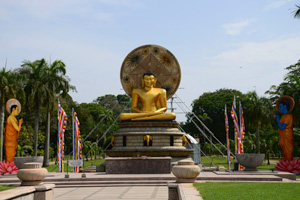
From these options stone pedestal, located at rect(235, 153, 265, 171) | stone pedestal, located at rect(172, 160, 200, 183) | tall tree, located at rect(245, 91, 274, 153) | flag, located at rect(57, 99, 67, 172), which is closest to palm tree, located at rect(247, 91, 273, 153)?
tall tree, located at rect(245, 91, 274, 153)

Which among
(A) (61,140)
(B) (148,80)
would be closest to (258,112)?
(B) (148,80)

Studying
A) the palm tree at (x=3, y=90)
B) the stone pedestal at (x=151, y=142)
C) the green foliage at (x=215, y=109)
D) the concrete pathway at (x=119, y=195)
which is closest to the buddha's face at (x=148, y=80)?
the stone pedestal at (x=151, y=142)

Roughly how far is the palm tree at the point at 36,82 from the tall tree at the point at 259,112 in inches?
871

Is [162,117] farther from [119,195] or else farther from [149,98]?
[119,195]

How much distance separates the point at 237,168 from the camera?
70.5 ft

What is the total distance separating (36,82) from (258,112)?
23628 mm

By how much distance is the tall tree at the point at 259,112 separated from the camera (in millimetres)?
38938

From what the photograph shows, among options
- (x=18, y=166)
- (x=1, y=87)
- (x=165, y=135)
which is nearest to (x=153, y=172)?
(x=165, y=135)

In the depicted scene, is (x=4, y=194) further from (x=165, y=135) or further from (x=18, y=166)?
(x=165, y=135)

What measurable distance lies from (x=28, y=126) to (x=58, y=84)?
10.2 metres

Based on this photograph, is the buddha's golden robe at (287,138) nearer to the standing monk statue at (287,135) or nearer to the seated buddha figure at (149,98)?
the standing monk statue at (287,135)

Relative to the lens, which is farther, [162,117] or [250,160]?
[162,117]

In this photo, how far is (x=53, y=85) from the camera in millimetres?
34781

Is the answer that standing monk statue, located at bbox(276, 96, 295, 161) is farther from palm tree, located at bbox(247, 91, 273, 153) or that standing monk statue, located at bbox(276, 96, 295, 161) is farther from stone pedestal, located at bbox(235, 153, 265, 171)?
palm tree, located at bbox(247, 91, 273, 153)
